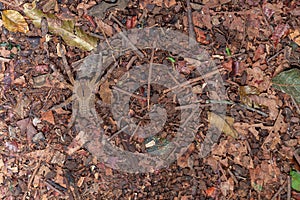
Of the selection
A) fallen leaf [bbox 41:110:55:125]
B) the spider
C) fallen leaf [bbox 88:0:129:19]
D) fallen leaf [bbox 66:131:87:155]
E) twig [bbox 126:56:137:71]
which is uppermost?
fallen leaf [bbox 88:0:129:19]

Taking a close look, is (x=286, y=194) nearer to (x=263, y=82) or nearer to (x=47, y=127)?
(x=263, y=82)

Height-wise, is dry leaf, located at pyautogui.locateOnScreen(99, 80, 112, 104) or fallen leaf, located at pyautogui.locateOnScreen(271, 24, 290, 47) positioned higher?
fallen leaf, located at pyautogui.locateOnScreen(271, 24, 290, 47)

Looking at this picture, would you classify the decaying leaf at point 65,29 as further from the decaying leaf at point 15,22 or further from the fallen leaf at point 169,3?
the fallen leaf at point 169,3

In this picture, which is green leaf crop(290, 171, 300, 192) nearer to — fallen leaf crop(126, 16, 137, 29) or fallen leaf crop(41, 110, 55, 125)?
fallen leaf crop(126, 16, 137, 29)

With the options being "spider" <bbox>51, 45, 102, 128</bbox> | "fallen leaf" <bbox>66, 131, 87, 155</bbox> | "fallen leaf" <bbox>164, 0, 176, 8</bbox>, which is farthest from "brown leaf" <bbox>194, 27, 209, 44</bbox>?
"fallen leaf" <bbox>66, 131, 87, 155</bbox>

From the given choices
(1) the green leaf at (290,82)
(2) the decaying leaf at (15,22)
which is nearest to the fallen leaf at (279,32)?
(1) the green leaf at (290,82)

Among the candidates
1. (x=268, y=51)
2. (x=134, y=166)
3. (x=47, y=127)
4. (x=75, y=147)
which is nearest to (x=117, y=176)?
(x=134, y=166)
